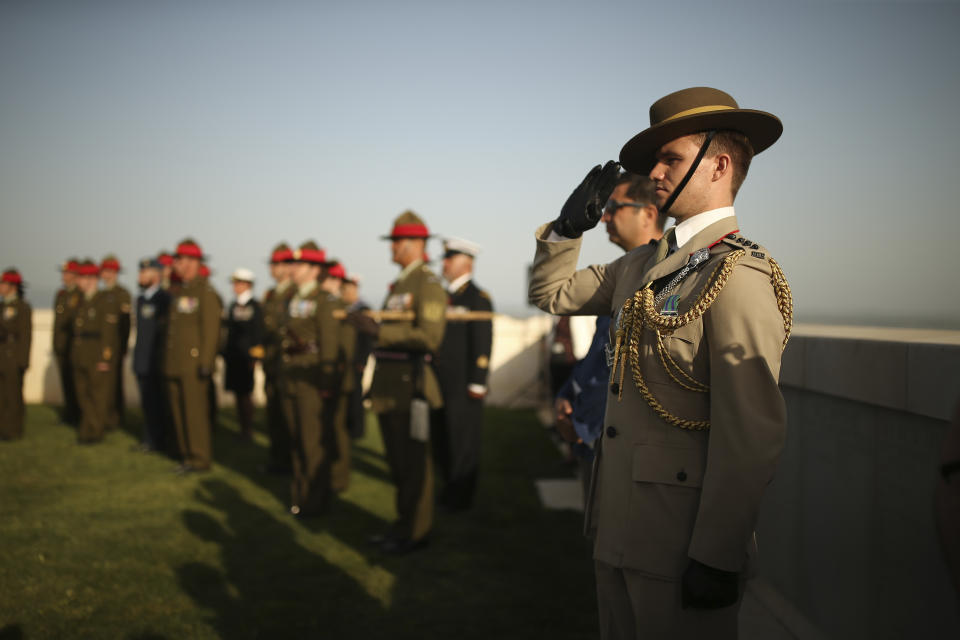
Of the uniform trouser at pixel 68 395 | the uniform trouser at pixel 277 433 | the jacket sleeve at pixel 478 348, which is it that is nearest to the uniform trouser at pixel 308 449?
the jacket sleeve at pixel 478 348

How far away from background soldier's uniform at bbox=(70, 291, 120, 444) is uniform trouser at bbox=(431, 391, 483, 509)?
453 cm

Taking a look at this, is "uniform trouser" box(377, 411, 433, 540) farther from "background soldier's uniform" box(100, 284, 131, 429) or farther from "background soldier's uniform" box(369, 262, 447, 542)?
"background soldier's uniform" box(100, 284, 131, 429)

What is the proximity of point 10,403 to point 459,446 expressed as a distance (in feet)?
19.5

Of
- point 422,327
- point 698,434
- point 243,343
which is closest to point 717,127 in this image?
point 698,434

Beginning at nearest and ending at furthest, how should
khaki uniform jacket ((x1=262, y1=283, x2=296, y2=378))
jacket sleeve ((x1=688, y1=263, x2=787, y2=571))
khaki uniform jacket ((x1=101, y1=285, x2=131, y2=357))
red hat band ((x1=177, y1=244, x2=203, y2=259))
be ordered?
1. jacket sleeve ((x1=688, y1=263, x2=787, y2=571))
2. red hat band ((x1=177, y1=244, x2=203, y2=259))
3. khaki uniform jacket ((x1=262, y1=283, x2=296, y2=378))
4. khaki uniform jacket ((x1=101, y1=285, x2=131, y2=357))

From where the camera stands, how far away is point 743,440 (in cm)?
155

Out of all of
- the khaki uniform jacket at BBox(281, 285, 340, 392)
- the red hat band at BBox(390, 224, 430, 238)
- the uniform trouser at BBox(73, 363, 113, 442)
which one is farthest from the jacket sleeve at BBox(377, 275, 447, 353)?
the uniform trouser at BBox(73, 363, 113, 442)

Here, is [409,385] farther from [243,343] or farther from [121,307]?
[121,307]

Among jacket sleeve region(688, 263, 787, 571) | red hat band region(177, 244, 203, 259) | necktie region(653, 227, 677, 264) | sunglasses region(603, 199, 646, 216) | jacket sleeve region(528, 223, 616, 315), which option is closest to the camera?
jacket sleeve region(688, 263, 787, 571)

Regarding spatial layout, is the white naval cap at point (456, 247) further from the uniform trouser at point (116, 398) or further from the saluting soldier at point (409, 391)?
the uniform trouser at point (116, 398)

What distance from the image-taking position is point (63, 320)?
373 inches

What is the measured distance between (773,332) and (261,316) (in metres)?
7.96

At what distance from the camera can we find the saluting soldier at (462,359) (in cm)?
604

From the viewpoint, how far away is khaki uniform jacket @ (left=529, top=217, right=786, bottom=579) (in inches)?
61.8
